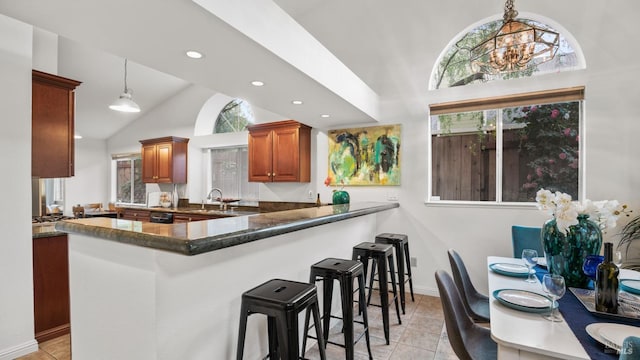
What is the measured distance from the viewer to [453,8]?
12.1ft

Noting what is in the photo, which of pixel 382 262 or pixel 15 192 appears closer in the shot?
pixel 15 192

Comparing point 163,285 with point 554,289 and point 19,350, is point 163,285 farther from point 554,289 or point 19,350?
point 19,350

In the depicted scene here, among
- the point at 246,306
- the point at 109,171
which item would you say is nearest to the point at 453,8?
the point at 246,306

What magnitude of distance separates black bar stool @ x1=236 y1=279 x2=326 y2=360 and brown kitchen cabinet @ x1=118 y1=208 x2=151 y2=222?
199 inches

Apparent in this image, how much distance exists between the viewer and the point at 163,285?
1446 millimetres

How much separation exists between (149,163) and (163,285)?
5601 millimetres

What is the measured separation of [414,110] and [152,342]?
3557 mm

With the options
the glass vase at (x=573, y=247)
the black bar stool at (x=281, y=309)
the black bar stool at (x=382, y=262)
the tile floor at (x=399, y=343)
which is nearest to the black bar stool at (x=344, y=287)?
the tile floor at (x=399, y=343)

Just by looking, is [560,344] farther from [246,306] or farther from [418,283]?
[418,283]

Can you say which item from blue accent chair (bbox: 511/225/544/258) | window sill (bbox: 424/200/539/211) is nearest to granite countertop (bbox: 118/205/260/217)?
window sill (bbox: 424/200/539/211)

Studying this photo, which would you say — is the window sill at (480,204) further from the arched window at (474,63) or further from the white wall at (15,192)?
the white wall at (15,192)

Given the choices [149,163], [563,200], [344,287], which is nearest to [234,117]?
[149,163]

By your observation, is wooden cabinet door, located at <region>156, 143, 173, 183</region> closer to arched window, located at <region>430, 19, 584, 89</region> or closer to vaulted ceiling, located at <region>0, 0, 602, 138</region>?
vaulted ceiling, located at <region>0, 0, 602, 138</region>

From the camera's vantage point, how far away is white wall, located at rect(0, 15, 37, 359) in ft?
7.64
